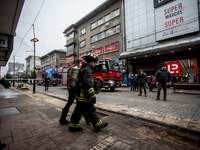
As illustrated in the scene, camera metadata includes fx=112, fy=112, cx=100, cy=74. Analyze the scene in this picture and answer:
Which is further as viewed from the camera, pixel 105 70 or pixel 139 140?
pixel 105 70

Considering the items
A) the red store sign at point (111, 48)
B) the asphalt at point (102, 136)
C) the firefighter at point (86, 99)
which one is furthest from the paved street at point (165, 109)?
the red store sign at point (111, 48)

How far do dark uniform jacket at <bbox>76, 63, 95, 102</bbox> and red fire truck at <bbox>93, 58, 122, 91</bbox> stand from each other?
7776 mm

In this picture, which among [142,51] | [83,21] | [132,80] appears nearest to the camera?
[132,80]

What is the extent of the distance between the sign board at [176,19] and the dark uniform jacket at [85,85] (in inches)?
537

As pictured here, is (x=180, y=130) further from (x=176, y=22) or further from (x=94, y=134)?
(x=176, y=22)

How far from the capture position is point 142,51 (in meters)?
13.7

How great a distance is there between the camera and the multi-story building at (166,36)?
37.1 feet

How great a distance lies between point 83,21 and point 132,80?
21.5 meters

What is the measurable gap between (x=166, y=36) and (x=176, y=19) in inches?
74.2

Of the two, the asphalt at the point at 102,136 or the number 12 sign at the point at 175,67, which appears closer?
the asphalt at the point at 102,136

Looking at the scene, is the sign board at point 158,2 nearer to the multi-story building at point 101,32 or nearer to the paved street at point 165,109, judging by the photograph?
the multi-story building at point 101,32

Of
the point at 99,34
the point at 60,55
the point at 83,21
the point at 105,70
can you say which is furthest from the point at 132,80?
the point at 60,55

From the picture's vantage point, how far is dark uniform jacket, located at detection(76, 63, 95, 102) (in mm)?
2414

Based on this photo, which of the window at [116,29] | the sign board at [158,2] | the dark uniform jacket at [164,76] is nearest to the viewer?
the dark uniform jacket at [164,76]
